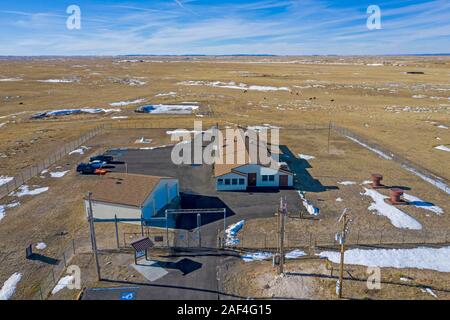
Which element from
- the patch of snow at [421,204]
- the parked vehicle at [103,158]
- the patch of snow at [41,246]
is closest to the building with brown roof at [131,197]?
the patch of snow at [41,246]

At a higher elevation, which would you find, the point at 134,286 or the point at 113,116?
the point at 113,116

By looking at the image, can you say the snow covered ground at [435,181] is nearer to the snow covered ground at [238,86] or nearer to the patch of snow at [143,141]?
the patch of snow at [143,141]

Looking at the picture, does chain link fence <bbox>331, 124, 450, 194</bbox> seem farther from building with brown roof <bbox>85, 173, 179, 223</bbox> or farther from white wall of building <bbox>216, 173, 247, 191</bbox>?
building with brown roof <bbox>85, 173, 179, 223</bbox>

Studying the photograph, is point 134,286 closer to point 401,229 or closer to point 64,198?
point 64,198

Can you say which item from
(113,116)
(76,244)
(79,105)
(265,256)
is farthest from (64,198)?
(79,105)

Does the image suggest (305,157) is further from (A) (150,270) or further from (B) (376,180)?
(A) (150,270)
